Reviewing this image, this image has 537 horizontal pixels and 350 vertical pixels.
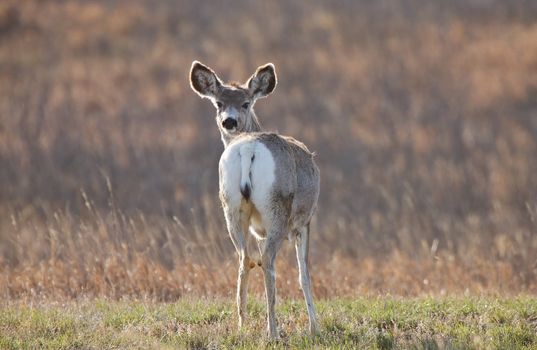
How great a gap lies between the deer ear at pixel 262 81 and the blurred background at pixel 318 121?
3.10 meters

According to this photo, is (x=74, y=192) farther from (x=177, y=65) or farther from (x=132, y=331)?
(x=132, y=331)

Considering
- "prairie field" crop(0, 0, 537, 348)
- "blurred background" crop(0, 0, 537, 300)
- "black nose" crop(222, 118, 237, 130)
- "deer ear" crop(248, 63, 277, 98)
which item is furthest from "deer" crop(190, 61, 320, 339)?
"blurred background" crop(0, 0, 537, 300)

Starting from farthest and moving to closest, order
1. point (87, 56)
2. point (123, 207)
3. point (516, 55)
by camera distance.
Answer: point (87, 56) < point (516, 55) < point (123, 207)

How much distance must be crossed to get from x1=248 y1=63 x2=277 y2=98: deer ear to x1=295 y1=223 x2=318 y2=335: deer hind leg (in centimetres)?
192

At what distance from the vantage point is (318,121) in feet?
81.2

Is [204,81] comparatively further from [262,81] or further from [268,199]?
[268,199]

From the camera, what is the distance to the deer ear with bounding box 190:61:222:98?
990 centimetres

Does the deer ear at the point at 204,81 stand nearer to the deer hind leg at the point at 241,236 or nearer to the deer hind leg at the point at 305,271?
the deer hind leg at the point at 305,271

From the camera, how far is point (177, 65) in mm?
27859

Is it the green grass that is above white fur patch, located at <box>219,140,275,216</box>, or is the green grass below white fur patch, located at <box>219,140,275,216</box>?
below

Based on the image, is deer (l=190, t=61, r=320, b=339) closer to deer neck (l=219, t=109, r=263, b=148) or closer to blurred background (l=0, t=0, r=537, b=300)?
deer neck (l=219, t=109, r=263, b=148)

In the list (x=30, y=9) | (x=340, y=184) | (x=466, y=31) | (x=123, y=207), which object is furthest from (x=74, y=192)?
(x=466, y=31)

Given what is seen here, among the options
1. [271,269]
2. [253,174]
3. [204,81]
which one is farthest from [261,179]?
[204,81]

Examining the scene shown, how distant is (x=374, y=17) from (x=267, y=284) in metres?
23.5
